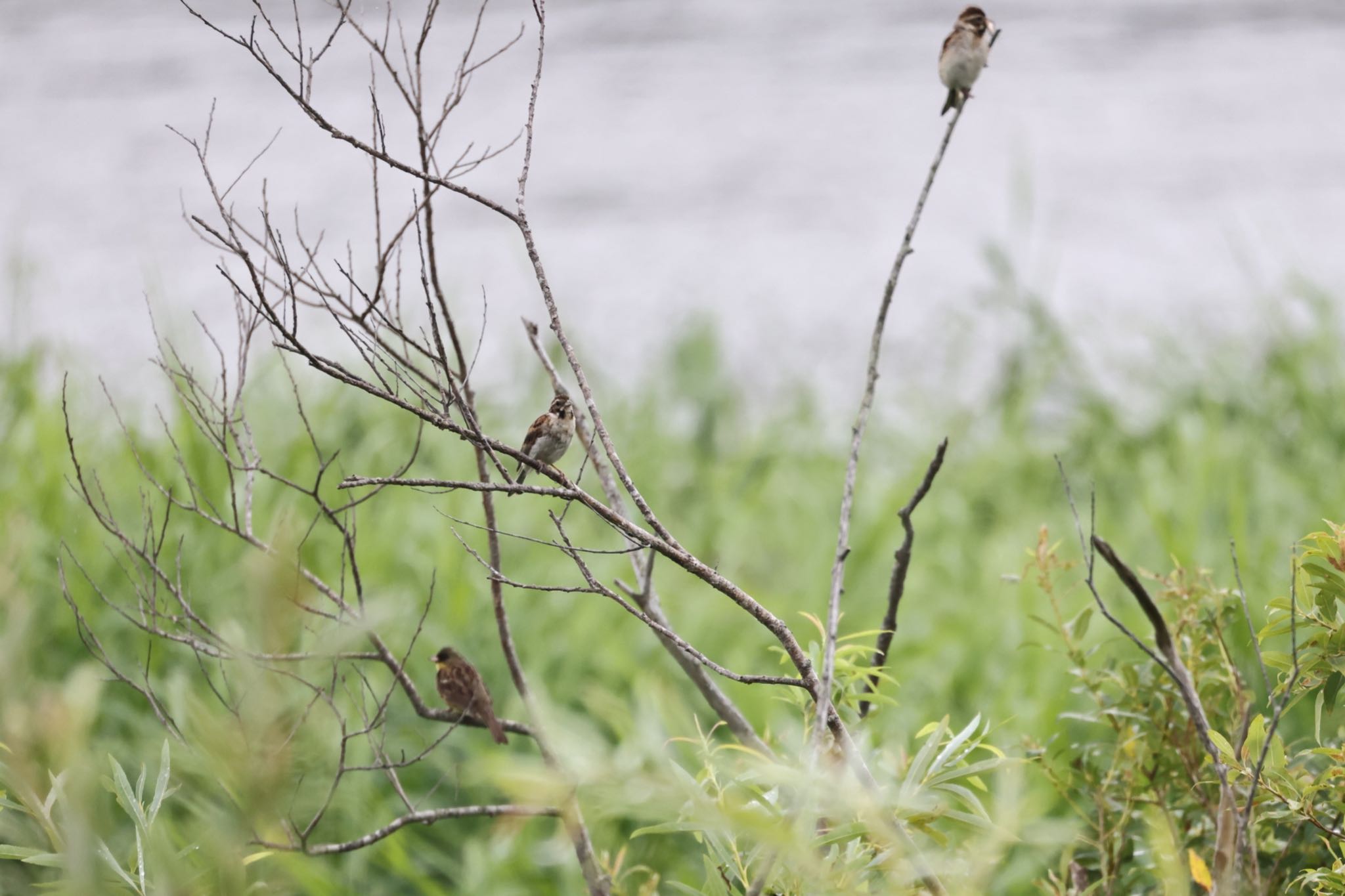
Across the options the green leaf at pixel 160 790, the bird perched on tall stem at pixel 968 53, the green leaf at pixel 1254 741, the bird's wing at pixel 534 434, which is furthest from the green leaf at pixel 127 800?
the bird perched on tall stem at pixel 968 53

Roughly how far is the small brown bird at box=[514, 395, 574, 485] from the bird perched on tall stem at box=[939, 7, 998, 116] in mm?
446

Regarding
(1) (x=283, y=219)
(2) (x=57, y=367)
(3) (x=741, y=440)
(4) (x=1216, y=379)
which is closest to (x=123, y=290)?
(1) (x=283, y=219)

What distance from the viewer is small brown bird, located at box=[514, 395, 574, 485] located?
3.93 feet

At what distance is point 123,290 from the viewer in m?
4.73

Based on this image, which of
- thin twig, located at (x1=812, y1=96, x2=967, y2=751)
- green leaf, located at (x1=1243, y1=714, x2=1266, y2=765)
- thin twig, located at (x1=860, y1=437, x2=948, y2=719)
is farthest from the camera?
thin twig, located at (x1=860, y1=437, x2=948, y2=719)

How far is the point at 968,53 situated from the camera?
1057 millimetres

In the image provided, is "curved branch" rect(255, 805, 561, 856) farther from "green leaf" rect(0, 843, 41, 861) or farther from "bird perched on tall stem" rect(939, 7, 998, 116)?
"bird perched on tall stem" rect(939, 7, 998, 116)

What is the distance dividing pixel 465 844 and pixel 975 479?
5.61ft

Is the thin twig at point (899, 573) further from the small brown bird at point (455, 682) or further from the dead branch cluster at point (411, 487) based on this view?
the small brown bird at point (455, 682)

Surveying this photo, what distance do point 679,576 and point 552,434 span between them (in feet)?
4.47

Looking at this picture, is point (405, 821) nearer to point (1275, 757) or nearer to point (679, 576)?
point (1275, 757)

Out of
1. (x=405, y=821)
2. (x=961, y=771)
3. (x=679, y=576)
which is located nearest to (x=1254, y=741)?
(x=961, y=771)

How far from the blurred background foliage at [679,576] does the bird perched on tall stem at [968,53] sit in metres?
0.40

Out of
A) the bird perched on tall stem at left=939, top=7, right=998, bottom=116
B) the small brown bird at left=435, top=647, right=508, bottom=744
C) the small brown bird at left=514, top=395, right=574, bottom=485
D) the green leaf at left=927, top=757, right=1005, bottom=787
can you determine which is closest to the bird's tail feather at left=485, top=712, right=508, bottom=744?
the small brown bird at left=435, top=647, right=508, bottom=744
